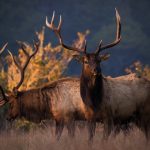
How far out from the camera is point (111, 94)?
8891 millimetres

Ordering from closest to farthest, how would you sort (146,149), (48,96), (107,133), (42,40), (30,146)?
(146,149) < (30,146) < (107,133) < (48,96) < (42,40)

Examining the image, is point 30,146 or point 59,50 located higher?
point 59,50

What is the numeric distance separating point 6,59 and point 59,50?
2100mm

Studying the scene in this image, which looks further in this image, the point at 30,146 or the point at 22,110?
the point at 22,110

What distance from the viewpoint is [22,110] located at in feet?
34.3

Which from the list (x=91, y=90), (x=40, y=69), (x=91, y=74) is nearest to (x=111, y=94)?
(x=91, y=90)

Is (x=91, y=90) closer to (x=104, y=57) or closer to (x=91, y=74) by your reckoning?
(x=91, y=74)

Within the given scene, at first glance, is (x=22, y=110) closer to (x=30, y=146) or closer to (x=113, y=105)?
(x=113, y=105)

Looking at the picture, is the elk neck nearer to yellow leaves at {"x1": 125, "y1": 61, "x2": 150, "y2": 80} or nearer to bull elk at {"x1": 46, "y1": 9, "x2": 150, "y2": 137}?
bull elk at {"x1": 46, "y1": 9, "x2": 150, "y2": 137}

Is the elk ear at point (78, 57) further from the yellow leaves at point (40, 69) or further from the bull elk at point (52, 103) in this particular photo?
the yellow leaves at point (40, 69)

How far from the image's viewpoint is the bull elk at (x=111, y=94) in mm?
8188

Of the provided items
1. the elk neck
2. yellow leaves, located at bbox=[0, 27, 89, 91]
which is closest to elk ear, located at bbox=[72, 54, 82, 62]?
the elk neck

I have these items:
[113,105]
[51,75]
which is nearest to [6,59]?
[51,75]

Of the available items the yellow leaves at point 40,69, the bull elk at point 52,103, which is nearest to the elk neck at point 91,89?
the bull elk at point 52,103
